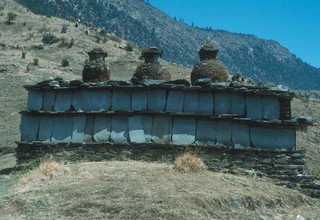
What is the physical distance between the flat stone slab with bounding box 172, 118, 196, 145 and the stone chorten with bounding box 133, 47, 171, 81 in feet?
9.32

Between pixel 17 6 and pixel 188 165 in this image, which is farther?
pixel 17 6

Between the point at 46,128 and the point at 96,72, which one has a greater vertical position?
the point at 96,72

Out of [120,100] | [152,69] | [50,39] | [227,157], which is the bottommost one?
[227,157]

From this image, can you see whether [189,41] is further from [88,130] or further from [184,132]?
[184,132]

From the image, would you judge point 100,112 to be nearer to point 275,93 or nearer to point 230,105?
point 230,105

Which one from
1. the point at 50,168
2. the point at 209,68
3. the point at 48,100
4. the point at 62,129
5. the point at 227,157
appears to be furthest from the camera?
the point at 209,68

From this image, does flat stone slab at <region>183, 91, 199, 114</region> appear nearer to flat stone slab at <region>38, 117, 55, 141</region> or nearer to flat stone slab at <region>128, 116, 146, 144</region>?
flat stone slab at <region>128, 116, 146, 144</region>

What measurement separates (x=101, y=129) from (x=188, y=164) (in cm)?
338

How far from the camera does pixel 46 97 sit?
16.6 metres

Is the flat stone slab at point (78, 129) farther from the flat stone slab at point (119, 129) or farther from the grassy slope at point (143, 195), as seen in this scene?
the grassy slope at point (143, 195)

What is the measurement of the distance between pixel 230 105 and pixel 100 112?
3.86 m

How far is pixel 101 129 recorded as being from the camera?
52.2 feet

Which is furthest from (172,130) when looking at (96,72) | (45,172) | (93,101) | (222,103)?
(96,72)

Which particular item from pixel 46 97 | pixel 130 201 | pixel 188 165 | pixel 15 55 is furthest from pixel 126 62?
pixel 130 201
